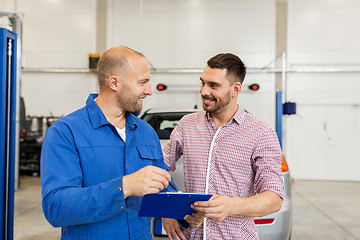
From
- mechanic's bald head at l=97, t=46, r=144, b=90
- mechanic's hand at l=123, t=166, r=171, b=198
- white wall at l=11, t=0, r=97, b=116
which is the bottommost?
mechanic's hand at l=123, t=166, r=171, b=198

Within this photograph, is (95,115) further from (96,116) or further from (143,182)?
(143,182)

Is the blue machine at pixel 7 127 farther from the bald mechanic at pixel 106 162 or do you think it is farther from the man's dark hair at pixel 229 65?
the man's dark hair at pixel 229 65

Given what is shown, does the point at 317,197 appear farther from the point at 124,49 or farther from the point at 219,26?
the point at 124,49

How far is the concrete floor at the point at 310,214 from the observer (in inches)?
146

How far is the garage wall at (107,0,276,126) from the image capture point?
8109 mm

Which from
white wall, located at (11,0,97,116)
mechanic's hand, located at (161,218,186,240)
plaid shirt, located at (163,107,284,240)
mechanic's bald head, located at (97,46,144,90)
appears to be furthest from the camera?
white wall, located at (11,0,97,116)

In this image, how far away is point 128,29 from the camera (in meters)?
8.34

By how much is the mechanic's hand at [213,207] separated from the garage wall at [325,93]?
7242 mm

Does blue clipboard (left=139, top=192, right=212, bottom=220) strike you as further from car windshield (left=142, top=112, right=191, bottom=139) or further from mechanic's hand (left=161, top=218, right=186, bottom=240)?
car windshield (left=142, top=112, right=191, bottom=139)

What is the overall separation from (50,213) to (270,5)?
26.8ft

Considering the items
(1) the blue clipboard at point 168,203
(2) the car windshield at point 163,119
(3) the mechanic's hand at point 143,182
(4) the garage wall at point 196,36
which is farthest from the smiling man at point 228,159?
(4) the garage wall at point 196,36

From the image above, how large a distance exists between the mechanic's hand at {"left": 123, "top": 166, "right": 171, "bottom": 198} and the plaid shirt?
1.61ft

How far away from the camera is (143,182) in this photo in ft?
3.52

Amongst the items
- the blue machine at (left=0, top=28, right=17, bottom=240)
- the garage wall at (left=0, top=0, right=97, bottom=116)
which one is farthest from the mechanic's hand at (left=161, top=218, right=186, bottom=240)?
the garage wall at (left=0, top=0, right=97, bottom=116)
